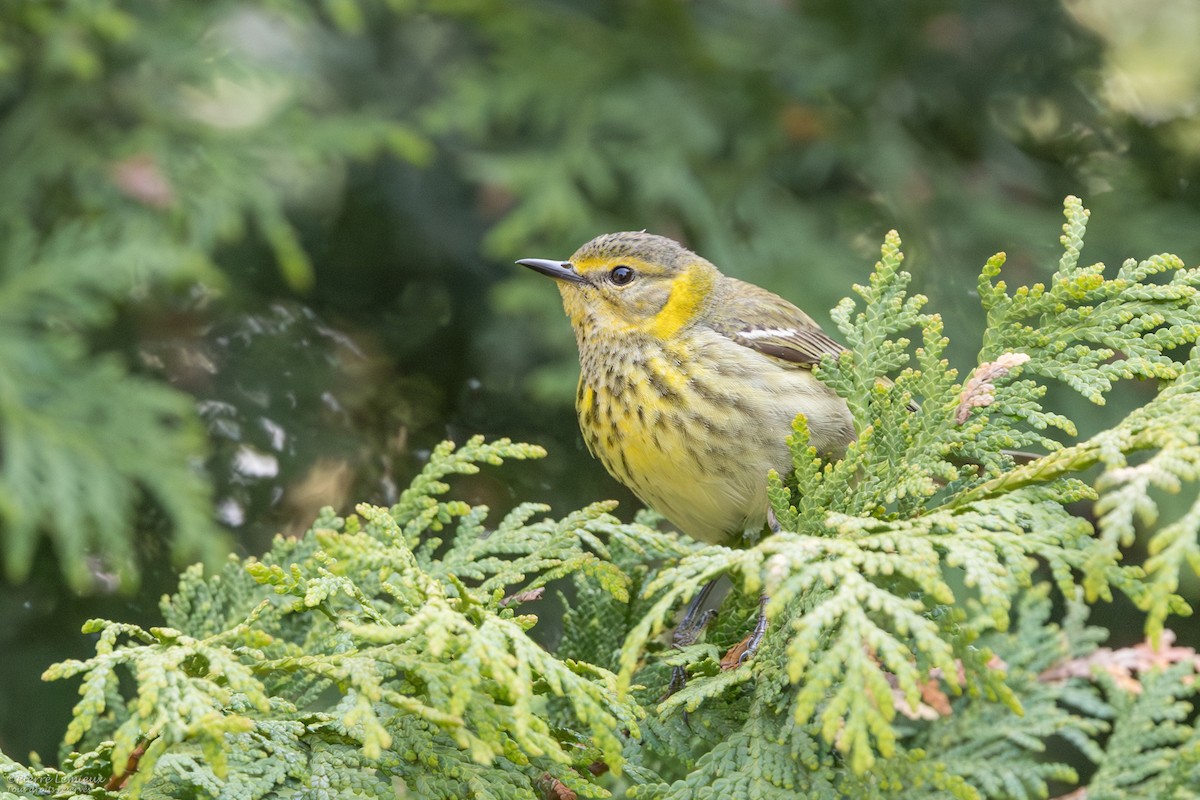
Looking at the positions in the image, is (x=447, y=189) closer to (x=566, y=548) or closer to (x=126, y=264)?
(x=126, y=264)

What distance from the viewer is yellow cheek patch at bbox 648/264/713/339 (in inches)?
130

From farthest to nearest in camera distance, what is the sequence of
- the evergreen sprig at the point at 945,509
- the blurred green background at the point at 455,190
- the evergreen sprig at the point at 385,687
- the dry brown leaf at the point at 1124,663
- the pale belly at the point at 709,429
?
the blurred green background at the point at 455,190 < the pale belly at the point at 709,429 < the dry brown leaf at the point at 1124,663 < the evergreen sprig at the point at 385,687 < the evergreen sprig at the point at 945,509

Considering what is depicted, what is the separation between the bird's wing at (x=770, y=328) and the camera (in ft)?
10.6

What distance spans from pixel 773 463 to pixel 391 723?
4.07 ft

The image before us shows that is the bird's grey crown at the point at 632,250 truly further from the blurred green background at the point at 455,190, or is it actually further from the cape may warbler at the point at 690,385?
the blurred green background at the point at 455,190

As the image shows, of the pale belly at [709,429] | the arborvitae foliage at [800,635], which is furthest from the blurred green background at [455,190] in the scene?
the arborvitae foliage at [800,635]

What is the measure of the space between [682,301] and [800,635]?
1.97 metres

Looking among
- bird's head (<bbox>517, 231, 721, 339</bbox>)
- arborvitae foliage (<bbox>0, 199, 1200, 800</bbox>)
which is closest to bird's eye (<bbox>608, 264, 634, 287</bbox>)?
bird's head (<bbox>517, 231, 721, 339</bbox>)

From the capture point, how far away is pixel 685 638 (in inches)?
104

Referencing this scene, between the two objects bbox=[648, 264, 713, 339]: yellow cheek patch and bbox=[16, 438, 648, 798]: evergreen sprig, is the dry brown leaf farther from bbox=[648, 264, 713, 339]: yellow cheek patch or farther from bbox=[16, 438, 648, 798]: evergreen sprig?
bbox=[648, 264, 713, 339]: yellow cheek patch

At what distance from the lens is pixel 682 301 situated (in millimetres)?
3451

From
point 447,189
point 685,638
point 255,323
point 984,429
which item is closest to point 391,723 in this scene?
point 685,638

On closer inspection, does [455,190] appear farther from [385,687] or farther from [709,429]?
[385,687]

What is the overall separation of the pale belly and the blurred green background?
1.17 meters
